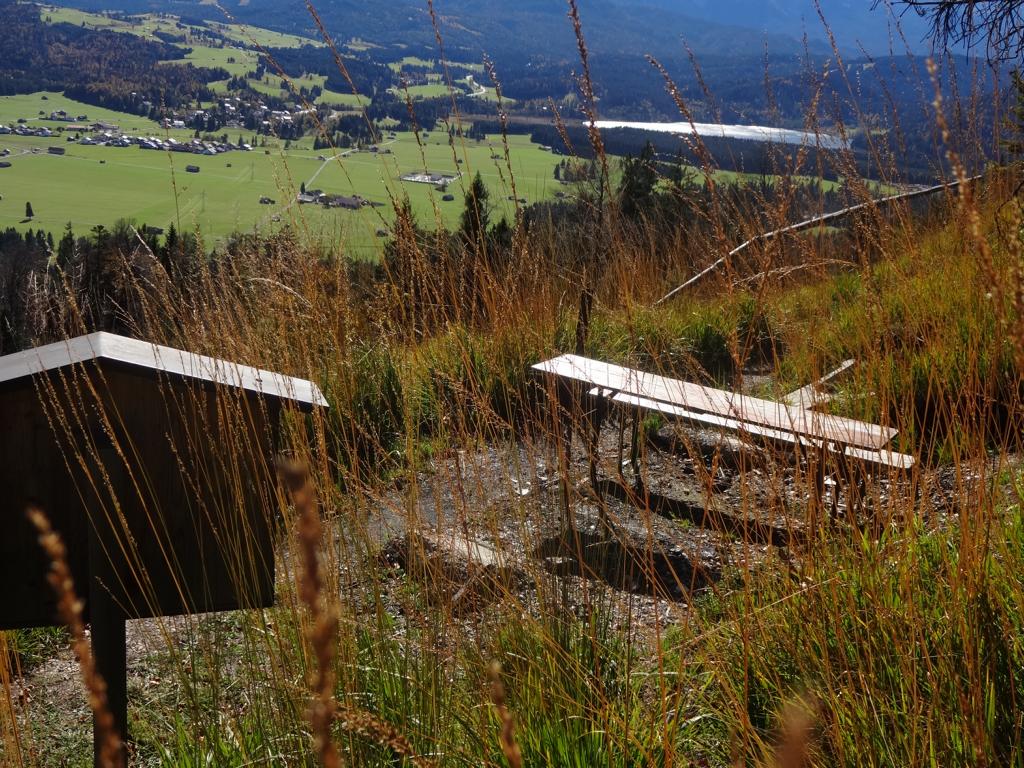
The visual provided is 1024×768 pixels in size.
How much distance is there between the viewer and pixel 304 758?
160 centimetres

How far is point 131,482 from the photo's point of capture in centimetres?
201

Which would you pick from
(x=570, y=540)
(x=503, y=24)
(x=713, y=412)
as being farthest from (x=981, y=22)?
(x=503, y=24)

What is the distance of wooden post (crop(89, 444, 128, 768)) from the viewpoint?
186cm

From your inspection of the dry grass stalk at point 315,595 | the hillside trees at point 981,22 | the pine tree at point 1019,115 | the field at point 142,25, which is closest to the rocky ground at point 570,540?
the dry grass stalk at point 315,595

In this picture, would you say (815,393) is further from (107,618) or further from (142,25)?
(142,25)

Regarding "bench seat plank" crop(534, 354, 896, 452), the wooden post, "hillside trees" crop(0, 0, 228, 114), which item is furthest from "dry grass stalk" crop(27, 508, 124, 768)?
"hillside trees" crop(0, 0, 228, 114)

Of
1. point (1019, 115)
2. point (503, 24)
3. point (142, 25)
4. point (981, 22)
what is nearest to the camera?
point (1019, 115)

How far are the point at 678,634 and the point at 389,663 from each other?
857 millimetres

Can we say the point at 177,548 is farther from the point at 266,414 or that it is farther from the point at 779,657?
the point at 779,657

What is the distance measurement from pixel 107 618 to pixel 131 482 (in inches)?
12.0

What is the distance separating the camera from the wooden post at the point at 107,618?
6.11 feet

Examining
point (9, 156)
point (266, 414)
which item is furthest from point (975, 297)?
point (9, 156)

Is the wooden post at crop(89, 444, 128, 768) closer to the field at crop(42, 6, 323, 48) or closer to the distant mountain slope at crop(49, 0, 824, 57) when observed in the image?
the field at crop(42, 6, 323, 48)

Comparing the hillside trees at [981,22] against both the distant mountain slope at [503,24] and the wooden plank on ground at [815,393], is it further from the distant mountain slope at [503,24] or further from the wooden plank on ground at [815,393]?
the distant mountain slope at [503,24]
